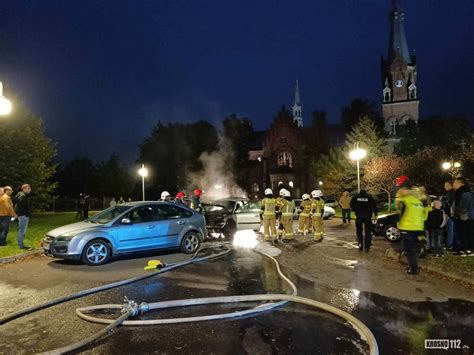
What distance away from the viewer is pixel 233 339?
4.27 m

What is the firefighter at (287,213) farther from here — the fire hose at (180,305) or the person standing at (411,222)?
the fire hose at (180,305)

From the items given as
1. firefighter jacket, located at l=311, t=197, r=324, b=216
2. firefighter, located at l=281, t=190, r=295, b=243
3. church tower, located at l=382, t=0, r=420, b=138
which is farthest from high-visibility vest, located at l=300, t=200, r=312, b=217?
church tower, located at l=382, t=0, r=420, b=138

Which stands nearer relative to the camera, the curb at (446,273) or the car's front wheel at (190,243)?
the curb at (446,273)

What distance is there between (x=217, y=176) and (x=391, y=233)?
41410mm

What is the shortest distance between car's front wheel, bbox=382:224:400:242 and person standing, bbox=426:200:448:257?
330 cm

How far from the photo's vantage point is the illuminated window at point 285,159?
5029 cm

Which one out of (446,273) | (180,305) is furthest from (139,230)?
(446,273)

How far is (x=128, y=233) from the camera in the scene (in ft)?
30.1

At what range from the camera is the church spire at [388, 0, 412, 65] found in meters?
69.1

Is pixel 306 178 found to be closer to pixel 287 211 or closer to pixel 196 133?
pixel 196 133

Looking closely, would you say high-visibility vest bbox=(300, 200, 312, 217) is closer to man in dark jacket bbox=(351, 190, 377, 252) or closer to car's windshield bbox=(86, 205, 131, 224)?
man in dark jacket bbox=(351, 190, 377, 252)

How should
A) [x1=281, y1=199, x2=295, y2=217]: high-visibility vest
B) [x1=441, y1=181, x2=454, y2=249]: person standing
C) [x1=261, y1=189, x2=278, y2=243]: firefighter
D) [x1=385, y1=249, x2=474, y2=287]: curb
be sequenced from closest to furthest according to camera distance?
[x1=385, y1=249, x2=474, y2=287]: curb → [x1=441, y1=181, x2=454, y2=249]: person standing → [x1=261, y1=189, x2=278, y2=243]: firefighter → [x1=281, y1=199, x2=295, y2=217]: high-visibility vest

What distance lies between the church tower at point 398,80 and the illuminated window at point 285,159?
2835 centimetres

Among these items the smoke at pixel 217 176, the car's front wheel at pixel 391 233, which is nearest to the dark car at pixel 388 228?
the car's front wheel at pixel 391 233
